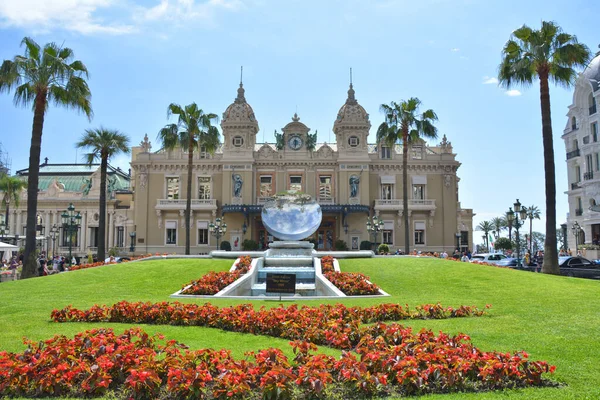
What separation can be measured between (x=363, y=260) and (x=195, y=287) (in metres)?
10.1

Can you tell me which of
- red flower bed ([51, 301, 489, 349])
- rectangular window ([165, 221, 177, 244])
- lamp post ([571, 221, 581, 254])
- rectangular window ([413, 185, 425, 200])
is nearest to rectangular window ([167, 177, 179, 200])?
rectangular window ([165, 221, 177, 244])

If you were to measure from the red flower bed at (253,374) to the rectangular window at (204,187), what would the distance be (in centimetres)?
4432

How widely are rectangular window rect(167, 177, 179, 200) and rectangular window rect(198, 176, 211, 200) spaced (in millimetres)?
2405

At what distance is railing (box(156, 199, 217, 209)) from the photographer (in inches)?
1951

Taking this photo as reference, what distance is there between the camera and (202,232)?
50.3 metres

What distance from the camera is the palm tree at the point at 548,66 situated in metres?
22.2

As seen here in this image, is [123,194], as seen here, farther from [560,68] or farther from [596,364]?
[596,364]

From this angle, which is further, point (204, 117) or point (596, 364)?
point (204, 117)

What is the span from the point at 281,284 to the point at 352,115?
38.0 meters

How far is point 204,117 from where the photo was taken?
37062 mm

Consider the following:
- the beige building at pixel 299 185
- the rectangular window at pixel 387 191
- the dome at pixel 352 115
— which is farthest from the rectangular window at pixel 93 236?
the rectangular window at pixel 387 191

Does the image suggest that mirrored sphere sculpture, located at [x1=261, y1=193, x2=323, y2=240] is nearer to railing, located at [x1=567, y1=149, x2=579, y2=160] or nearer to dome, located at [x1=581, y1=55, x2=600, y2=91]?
dome, located at [x1=581, y1=55, x2=600, y2=91]

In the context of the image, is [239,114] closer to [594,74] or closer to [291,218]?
[291,218]

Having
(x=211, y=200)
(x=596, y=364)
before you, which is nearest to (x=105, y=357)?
(x=596, y=364)
